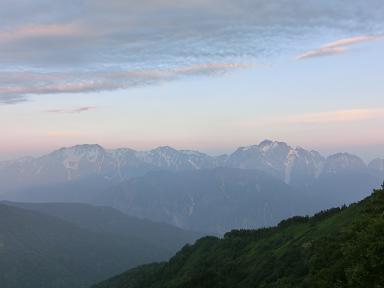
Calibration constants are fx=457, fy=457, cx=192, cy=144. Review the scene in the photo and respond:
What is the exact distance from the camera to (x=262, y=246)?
423 feet

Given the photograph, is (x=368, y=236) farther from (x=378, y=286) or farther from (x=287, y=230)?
(x=287, y=230)

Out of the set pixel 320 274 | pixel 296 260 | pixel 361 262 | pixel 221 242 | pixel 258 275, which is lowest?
pixel 221 242

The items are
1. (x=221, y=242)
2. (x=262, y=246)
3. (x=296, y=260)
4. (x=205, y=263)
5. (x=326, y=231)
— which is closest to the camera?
(x=296, y=260)

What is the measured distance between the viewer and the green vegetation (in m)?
37.9

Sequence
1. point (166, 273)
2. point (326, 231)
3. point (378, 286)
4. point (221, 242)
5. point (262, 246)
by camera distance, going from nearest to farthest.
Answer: point (378, 286) → point (326, 231) → point (262, 246) → point (221, 242) → point (166, 273)

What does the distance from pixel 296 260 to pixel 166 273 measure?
12128cm

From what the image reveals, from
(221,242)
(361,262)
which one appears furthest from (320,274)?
(221,242)

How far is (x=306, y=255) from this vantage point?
7731 cm

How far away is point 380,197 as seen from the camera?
60.0 m

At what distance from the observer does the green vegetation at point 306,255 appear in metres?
37.9

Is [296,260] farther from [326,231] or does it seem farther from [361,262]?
[361,262]

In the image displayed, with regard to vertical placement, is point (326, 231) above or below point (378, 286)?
below

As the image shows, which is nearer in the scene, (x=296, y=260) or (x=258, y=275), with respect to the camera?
(x=296, y=260)

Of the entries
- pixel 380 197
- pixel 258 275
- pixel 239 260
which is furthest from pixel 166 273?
pixel 380 197
